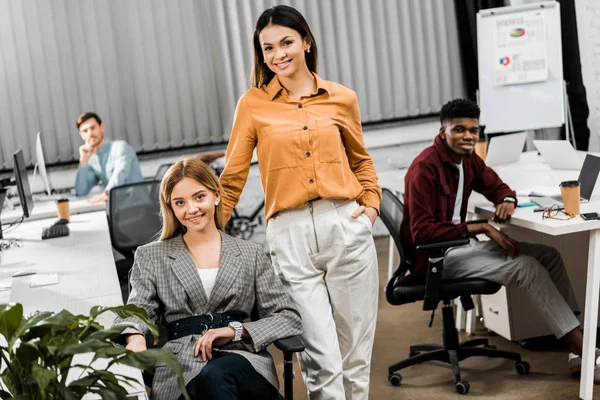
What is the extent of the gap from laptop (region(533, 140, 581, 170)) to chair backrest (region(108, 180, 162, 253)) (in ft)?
7.19

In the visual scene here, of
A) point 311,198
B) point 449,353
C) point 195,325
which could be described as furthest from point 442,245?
point 195,325

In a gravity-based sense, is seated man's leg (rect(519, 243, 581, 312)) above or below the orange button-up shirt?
below

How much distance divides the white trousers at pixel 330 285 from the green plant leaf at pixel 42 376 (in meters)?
1.16

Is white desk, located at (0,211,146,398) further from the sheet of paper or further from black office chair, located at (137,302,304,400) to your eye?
black office chair, located at (137,302,304,400)

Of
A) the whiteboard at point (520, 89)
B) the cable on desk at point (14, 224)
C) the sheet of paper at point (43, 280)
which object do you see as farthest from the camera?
the whiteboard at point (520, 89)

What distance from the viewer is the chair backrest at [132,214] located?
15.8ft

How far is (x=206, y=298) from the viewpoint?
8.39 feet

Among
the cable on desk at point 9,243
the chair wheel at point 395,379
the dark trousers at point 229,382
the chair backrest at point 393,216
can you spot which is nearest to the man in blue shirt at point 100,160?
the cable on desk at point 9,243

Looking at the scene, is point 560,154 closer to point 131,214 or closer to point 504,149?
point 504,149

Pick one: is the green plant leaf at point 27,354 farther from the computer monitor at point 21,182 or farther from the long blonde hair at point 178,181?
the computer monitor at point 21,182

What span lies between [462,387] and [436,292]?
0.41 metres

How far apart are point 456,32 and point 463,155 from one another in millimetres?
3794

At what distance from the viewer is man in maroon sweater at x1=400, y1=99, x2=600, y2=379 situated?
3.40 metres

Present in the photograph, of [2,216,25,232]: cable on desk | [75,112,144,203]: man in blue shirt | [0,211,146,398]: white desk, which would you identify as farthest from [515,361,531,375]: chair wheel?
[75,112,144,203]: man in blue shirt
